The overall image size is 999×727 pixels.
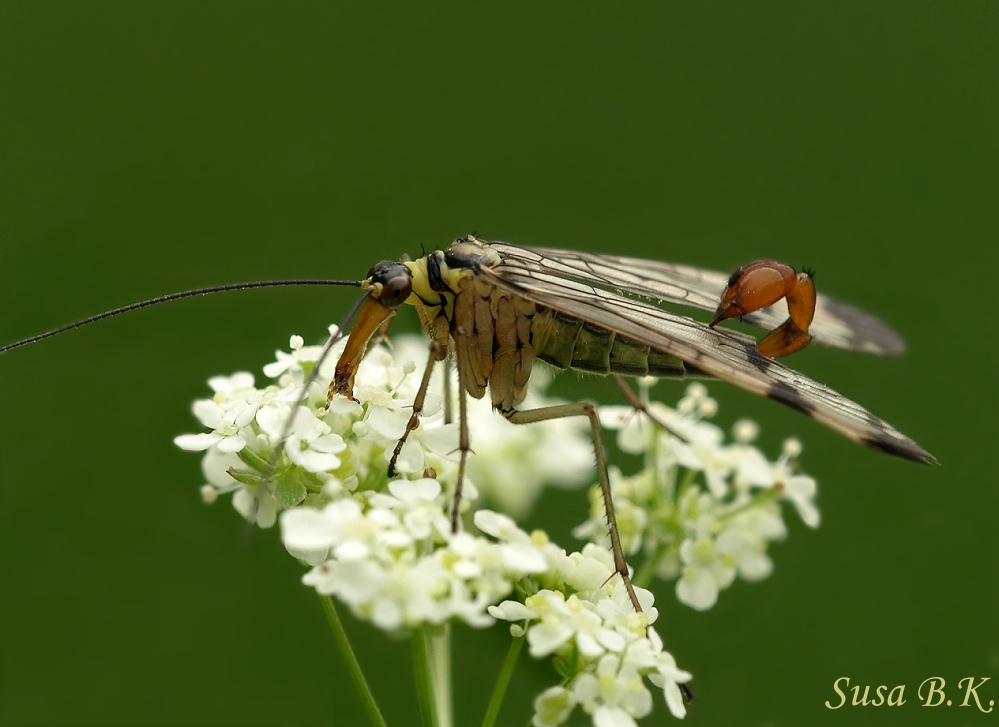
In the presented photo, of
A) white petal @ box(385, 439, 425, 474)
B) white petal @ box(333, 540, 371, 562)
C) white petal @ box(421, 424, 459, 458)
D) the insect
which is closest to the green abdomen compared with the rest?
the insect

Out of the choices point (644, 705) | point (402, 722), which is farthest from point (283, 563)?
point (644, 705)

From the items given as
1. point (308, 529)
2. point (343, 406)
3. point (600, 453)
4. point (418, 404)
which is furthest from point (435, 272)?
point (308, 529)

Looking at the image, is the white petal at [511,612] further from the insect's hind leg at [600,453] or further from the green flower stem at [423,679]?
the insect's hind leg at [600,453]

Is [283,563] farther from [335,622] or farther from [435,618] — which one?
[435,618]

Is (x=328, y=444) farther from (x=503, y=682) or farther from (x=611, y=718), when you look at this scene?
(x=611, y=718)

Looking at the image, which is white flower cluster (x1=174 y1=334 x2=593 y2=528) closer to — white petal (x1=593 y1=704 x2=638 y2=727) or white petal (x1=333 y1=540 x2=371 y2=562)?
white petal (x1=333 y1=540 x2=371 y2=562)

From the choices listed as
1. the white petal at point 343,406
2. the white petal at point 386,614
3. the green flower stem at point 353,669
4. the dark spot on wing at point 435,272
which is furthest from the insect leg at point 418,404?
the white petal at point 386,614
